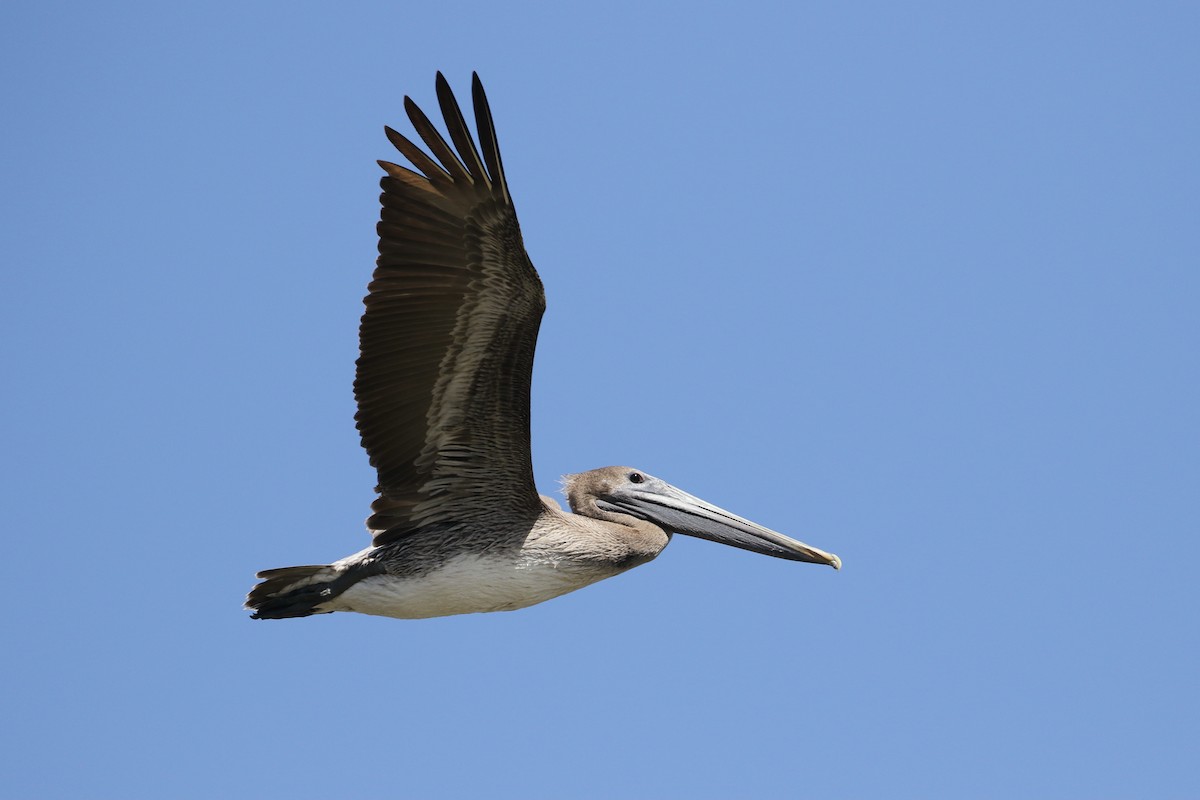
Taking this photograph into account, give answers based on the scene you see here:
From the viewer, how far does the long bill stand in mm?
10766

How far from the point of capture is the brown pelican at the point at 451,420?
924cm

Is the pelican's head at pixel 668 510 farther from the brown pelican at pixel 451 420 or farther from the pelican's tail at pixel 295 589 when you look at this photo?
the pelican's tail at pixel 295 589

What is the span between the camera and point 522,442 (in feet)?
32.1

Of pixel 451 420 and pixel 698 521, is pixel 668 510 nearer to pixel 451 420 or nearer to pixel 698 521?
pixel 698 521

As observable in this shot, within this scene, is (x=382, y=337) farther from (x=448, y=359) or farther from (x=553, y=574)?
(x=553, y=574)

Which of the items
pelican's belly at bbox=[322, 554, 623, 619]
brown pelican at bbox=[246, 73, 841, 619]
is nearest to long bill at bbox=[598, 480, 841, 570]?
brown pelican at bbox=[246, 73, 841, 619]

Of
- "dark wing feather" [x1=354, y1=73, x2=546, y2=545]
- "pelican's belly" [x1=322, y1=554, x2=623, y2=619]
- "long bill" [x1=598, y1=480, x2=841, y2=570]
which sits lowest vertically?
"pelican's belly" [x1=322, y1=554, x2=623, y2=619]

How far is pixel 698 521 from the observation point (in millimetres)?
10805

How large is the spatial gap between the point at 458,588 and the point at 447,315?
164cm

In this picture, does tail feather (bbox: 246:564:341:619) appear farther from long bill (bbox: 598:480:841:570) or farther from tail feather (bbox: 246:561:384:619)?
long bill (bbox: 598:480:841:570)

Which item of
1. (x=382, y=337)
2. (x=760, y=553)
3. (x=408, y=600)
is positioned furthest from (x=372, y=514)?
(x=760, y=553)

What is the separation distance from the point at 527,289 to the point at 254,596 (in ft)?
7.84

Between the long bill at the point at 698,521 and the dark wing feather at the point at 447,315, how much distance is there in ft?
4.19

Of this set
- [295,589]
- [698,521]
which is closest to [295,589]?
[295,589]
